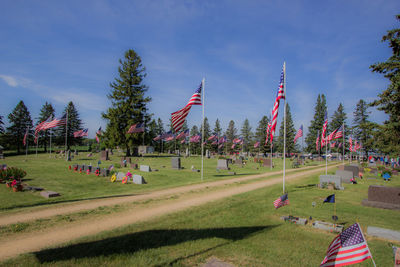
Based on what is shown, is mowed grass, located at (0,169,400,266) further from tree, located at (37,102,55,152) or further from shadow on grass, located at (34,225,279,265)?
tree, located at (37,102,55,152)

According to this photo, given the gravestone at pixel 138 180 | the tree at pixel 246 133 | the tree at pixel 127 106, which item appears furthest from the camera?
the tree at pixel 246 133

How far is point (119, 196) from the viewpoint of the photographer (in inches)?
513

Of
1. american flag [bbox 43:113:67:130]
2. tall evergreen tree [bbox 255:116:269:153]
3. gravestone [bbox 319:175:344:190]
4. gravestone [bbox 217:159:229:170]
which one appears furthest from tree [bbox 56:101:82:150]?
gravestone [bbox 319:175:344:190]

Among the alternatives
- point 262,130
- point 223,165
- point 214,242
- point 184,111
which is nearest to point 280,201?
point 214,242

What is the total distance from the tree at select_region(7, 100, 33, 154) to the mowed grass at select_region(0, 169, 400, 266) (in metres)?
71.2

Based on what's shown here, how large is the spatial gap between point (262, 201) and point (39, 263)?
10.0 metres

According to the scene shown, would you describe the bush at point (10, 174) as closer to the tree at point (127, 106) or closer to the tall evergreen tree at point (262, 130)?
the tree at point (127, 106)

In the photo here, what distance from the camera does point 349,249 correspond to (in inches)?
152

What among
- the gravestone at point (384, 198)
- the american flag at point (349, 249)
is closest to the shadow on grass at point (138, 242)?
the american flag at point (349, 249)

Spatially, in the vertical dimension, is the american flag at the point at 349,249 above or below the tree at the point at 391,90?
below

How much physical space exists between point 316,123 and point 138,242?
80755mm

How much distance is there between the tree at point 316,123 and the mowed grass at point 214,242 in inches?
2813

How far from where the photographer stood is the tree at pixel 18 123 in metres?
61.8

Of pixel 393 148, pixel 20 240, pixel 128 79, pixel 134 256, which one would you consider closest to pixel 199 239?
pixel 134 256
